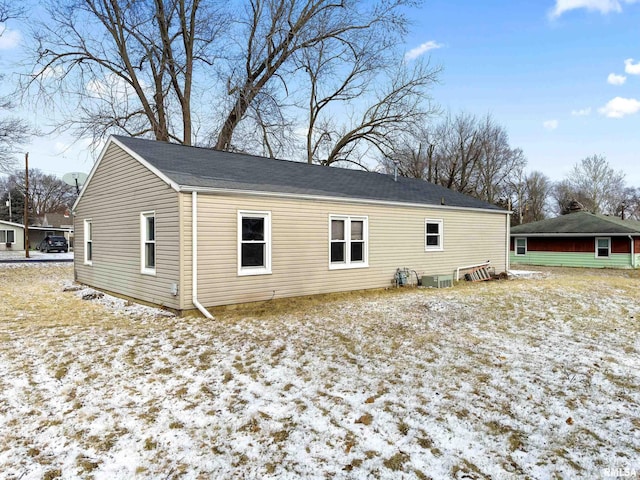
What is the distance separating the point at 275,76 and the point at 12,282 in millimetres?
16383

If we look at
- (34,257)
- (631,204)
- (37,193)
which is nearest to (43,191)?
(37,193)

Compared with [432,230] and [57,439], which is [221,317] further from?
[432,230]

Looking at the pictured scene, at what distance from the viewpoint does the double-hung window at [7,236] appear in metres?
38.8

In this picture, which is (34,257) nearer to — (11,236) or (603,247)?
A: (11,236)

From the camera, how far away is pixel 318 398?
404 cm

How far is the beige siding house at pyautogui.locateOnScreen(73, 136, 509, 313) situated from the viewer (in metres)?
8.22

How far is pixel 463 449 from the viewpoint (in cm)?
310

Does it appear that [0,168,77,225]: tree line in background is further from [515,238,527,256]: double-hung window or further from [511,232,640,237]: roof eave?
[511,232,640,237]: roof eave

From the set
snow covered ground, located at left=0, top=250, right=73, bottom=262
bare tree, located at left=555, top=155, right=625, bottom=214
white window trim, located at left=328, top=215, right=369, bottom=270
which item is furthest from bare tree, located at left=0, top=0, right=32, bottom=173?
bare tree, located at left=555, top=155, right=625, bottom=214

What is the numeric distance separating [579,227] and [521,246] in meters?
3.42

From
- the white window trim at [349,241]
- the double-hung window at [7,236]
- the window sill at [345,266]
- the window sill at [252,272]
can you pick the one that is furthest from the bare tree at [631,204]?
the double-hung window at [7,236]

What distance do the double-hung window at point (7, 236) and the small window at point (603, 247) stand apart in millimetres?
50361

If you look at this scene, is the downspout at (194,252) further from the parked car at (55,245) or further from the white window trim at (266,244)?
the parked car at (55,245)

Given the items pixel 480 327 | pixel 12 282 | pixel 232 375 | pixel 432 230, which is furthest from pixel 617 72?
pixel 12 282
